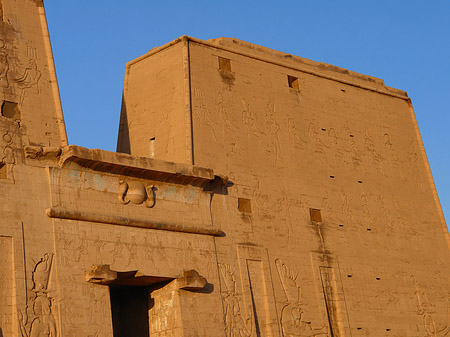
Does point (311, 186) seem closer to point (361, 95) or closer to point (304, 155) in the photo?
point (304, 155)

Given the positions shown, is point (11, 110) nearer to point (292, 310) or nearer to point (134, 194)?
point (134, 194)

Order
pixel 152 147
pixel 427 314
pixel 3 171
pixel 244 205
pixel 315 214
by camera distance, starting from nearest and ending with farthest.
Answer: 1. pixel 3 171
2. pixel 244 205
3. pixel 152 147
4. pixel 315 214
5. pixel 427 314

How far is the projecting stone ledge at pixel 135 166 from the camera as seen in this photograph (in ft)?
47.2

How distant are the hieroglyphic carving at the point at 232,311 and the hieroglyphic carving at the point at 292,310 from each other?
37.4 inches

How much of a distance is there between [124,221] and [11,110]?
113 inches

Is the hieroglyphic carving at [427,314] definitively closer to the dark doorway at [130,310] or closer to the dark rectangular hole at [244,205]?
the dark rectangular hole at [244,205]

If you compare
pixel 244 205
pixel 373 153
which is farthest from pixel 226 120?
pixel 373 153

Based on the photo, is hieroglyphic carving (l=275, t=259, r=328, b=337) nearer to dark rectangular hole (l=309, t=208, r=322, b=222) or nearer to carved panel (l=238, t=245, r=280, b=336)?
carved panel (l=238, t=245, r=280, b=336)

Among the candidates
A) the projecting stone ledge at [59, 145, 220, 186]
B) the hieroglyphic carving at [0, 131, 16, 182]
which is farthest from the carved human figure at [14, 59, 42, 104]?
the projecting stone ledge at [59, 145, 220, 186]

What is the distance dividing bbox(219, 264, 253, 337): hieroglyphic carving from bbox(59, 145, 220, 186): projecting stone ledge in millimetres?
1885

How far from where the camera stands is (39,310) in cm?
1336

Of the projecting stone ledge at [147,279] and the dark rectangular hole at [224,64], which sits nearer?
the projecting stone ledge at [147,279]

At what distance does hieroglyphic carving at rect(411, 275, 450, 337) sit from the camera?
19422 millimetres

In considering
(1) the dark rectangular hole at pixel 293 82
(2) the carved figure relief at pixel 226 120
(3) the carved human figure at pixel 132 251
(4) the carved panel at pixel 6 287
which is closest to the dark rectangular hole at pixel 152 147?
(2) the carved figure relief at pixel 226 120
